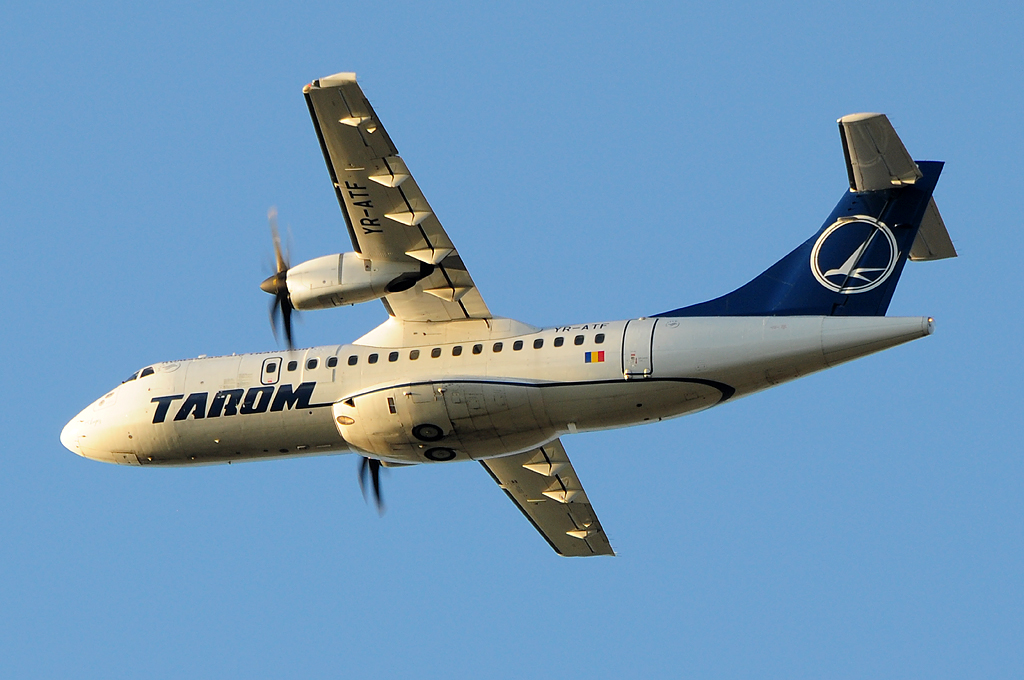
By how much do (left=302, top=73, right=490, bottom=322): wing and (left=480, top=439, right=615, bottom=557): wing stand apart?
16.2 ft

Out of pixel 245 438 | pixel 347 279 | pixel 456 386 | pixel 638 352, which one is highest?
pixel 347 279

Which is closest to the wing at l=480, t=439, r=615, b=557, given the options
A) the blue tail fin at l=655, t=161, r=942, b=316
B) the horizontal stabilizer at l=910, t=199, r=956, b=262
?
the blue tail fin at l=655, t=161, r=942, b=316

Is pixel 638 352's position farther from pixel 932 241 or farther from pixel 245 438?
pixel 245 438

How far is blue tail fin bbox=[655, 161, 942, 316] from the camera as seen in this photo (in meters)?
27.4

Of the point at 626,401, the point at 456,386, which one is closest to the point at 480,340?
the point at 456,386

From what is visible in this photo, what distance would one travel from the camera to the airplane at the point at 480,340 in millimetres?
27062

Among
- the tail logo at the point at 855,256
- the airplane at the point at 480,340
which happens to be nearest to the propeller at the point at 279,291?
the airplane at the point at 480,340

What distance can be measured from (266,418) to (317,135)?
22.5 ft

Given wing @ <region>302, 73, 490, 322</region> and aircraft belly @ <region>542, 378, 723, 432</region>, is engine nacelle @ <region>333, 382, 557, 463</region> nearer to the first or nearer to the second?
aircraft belly @ <region>542, 378, 723, 432</region>

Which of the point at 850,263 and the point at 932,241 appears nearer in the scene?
the point at 850,263

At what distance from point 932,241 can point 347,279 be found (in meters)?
11.3

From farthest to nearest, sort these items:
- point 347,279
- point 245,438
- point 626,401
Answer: point 245,438, point 347,279, point 626,401

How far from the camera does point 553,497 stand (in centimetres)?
3459

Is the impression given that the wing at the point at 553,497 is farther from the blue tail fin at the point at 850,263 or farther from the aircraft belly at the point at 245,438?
the blue tail fin at the point at 850,263
